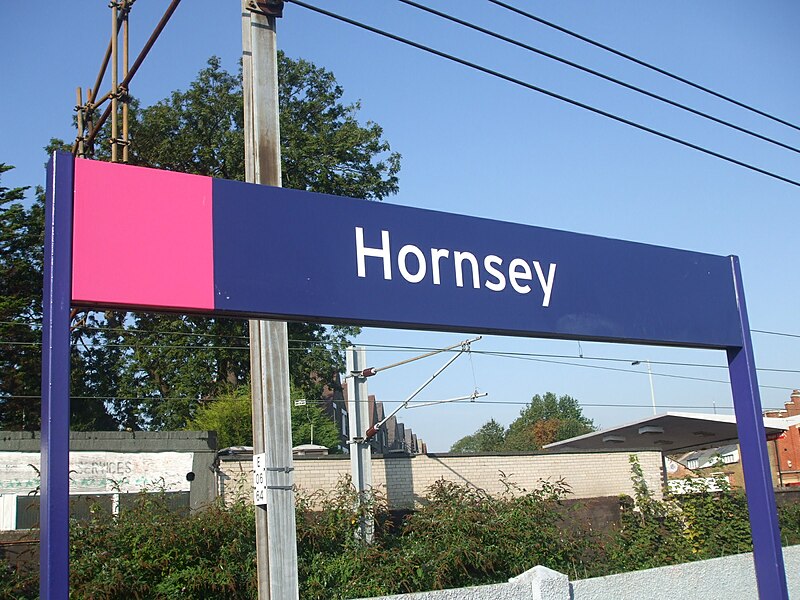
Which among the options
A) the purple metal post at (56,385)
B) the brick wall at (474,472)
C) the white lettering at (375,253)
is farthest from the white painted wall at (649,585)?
the brick wall at (474,472)

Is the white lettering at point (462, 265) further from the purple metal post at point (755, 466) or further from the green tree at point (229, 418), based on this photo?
the green tree at point (229, 418)

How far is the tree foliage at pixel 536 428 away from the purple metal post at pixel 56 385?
76.7m

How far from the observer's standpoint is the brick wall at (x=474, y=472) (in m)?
18.9

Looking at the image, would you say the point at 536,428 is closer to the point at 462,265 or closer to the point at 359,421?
the point at 359,421

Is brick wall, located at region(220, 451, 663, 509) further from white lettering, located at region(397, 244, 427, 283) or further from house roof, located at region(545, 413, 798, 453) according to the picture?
white lettering, located at region(397, 244, 427, 283)

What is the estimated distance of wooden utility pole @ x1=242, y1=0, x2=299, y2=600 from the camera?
7.60 metres

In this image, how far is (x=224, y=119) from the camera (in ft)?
104

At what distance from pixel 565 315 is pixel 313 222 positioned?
1900 mm

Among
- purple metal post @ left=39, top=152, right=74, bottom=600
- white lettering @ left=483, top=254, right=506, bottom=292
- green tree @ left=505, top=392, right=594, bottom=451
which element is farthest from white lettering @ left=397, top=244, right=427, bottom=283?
green tree @ left=505, top=392, right=594, bottom=451

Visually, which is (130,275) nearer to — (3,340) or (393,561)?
(393,561)

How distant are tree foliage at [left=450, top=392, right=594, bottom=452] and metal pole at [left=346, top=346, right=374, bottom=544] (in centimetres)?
6126

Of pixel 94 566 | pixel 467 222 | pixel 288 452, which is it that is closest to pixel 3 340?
→ pixel 94 566

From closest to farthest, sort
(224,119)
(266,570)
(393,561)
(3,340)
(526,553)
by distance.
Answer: (266,570) < (393,561) < (526,553) < (3,340) < (224,119)

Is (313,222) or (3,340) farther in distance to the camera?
(3,340)
